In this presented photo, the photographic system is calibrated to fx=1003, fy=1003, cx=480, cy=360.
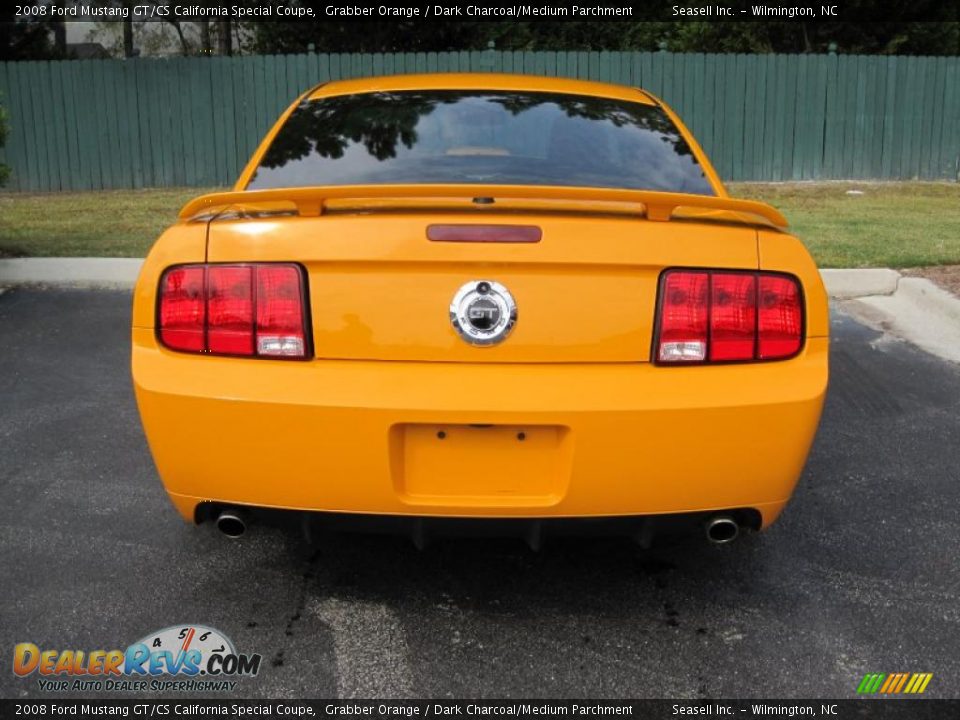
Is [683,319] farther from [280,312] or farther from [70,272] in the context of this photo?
[70,272]

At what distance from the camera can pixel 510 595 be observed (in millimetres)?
3141

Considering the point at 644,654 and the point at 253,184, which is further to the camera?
the point at 253,184

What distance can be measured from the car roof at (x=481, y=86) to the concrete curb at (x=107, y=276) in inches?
174

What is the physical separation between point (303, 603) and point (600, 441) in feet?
3.79

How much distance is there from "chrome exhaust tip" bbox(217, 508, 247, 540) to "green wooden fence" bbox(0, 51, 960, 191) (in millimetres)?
13479

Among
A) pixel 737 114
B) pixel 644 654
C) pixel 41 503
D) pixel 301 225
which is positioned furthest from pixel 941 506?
pixel 737 114

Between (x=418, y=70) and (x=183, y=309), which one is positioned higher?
(x=418, y=70)

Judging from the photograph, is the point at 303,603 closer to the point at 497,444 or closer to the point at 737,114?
the point at 497,444

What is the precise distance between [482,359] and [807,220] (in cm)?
1013

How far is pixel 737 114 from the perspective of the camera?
16062 mm

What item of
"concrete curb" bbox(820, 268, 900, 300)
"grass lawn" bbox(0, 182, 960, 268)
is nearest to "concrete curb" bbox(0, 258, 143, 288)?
"grass lawn" bbox(0, 182, 960, 268)

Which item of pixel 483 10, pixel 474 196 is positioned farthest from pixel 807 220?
pixel 483 10

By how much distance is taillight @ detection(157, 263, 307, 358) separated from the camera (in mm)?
2572

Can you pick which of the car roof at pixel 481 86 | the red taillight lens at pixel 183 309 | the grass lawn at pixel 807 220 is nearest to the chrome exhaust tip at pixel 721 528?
the red taillight lens at pixel 183 309
